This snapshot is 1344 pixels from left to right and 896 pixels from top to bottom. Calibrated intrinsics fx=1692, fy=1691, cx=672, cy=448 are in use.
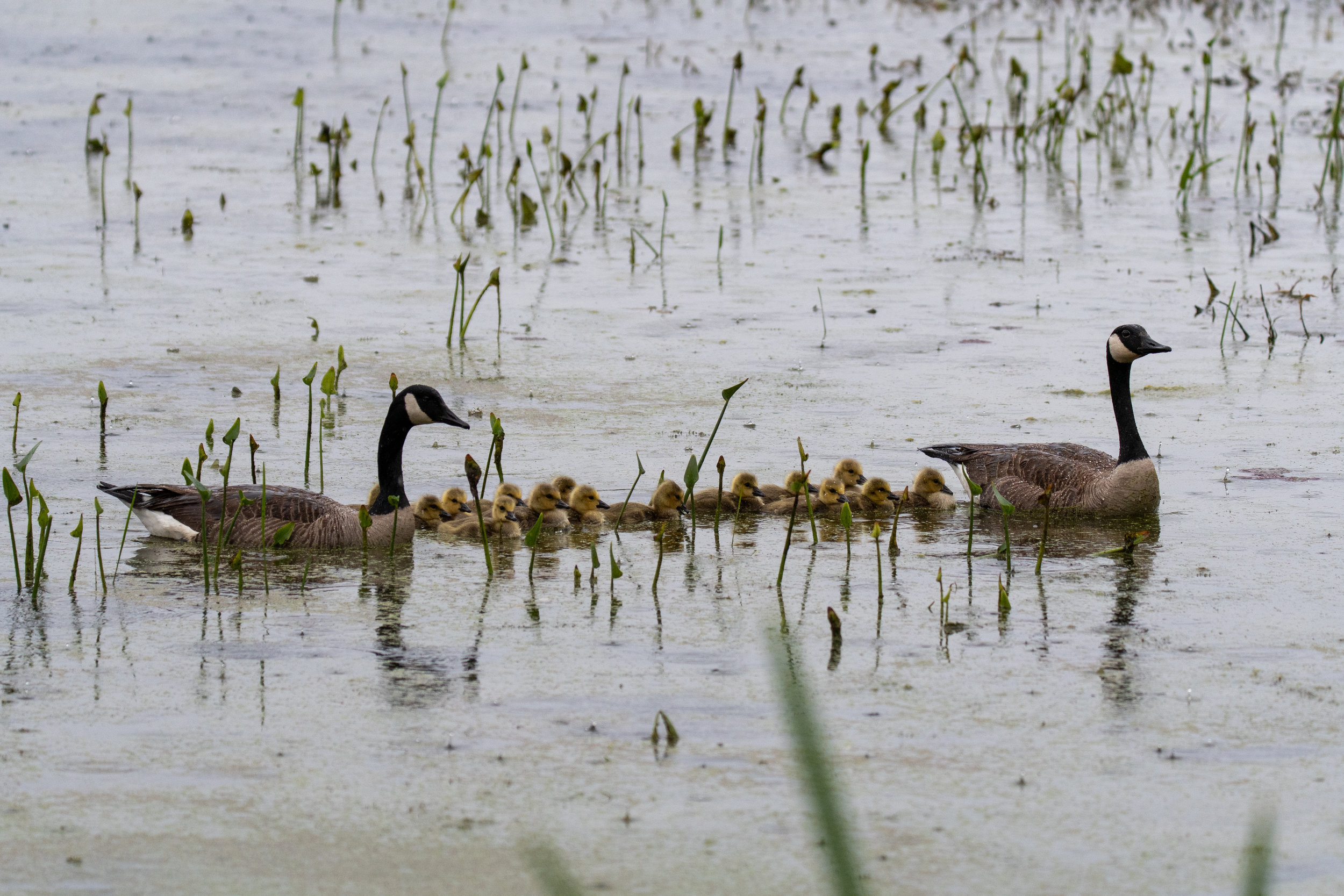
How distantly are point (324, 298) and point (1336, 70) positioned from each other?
14.4 meters

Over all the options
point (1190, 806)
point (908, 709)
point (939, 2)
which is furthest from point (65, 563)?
point (939, 2)

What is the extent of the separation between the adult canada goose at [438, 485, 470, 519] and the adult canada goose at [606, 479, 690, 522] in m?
0.61

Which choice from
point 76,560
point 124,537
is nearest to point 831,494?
point 124,537

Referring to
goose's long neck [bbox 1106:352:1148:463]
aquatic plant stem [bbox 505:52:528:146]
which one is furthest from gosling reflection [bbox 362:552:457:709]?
aquatic plant stem [bbox 505:52:528:146]

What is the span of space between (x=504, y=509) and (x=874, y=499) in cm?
159

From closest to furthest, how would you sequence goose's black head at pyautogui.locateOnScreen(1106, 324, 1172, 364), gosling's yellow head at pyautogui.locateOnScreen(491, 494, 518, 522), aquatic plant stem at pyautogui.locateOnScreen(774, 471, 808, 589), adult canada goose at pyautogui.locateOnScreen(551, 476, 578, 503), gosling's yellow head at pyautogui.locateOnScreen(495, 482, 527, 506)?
1. aquatic plant stem at pyautogui.locateOnScreen(774, 471, 808, 589)
2. gosling's yellow head at pyautogui.locateOnScreen(491, 494, 518, 522)
3. gosling's yellow head at pyautogui.locateOnScreen(495, 482, 527, 506)
4. adult canada goose at pyautogui.locateOnScreen(551, 476, 578, 503)
5. goose's black head at pyautogui.locateOnScreen(1106, 324, 1172, 364)

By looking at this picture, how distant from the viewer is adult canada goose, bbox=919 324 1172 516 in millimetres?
7250

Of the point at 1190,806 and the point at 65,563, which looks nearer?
the point at 1190,806

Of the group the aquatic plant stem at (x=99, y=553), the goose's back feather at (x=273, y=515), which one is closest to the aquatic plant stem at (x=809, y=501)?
the goose's back feather at (x=273, y=515)

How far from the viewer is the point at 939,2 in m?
26.3

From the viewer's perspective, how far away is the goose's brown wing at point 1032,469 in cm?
740

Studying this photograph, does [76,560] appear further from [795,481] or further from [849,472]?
[849,472]

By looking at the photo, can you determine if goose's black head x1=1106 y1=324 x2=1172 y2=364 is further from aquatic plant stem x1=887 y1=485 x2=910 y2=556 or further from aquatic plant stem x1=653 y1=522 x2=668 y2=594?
aquatic plant stem x1=653 y1=522 x2=668 y2=594

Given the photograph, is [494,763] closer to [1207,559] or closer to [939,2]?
[1207,559]
